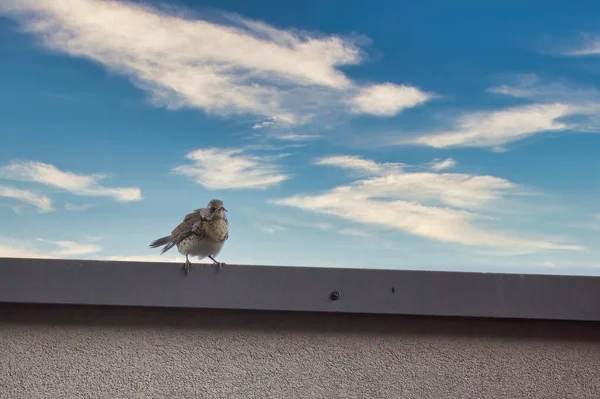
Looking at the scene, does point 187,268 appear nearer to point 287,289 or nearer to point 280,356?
point 287,289

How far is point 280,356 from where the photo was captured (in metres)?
2.38

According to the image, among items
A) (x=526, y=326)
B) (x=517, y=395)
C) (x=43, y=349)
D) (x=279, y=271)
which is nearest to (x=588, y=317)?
(x=526, y=326)

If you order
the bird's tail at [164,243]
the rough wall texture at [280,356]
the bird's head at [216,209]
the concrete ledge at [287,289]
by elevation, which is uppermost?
the bird's head at [216,209]

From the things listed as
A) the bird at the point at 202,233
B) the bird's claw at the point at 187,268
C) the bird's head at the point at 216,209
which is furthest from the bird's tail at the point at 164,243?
the bird's claw at the point at 187,268

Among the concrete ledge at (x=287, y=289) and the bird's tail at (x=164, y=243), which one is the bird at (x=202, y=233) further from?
the concrete ledge at (x=287, y=289)

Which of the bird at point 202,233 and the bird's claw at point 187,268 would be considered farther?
the bird at point 202,233

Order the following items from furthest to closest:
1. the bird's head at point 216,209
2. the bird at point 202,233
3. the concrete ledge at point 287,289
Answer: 1. the bird's head at point 216,209
2. the bird at point 202,233
3. the concrete ledge at point 287,289

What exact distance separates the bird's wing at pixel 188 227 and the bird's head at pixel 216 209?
0.07 metres

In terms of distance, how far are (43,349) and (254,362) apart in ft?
2.99

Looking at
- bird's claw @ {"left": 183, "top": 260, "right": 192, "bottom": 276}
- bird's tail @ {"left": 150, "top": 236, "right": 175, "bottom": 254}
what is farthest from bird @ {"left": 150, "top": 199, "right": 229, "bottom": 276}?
bird's claw @ {"left": 183, "top": 260, "right": 192, "bottom": 276}

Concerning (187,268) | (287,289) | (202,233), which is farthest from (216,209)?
(287,289)

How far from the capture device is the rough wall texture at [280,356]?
2.37m

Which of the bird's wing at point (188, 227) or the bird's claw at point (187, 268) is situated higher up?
the bird's wing at point (188, 227)

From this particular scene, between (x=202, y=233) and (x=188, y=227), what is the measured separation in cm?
12
